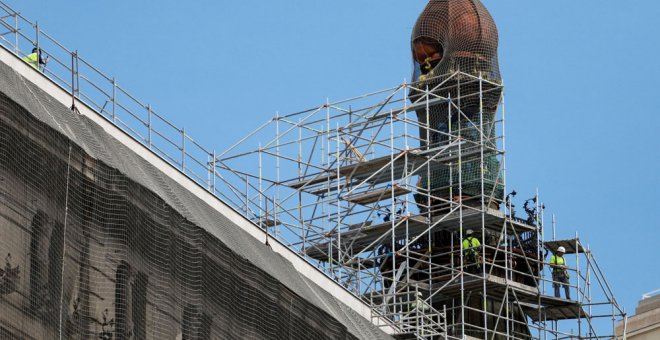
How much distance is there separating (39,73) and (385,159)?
25756 mm

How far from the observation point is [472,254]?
224 feet

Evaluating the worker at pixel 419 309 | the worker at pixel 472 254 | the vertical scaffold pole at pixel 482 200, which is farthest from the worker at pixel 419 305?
the worker at pixel 472 254

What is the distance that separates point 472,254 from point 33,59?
25.1m

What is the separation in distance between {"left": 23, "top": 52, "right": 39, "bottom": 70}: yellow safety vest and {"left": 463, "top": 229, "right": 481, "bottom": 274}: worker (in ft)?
78.8

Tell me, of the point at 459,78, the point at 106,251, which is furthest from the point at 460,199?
the point at 106,251

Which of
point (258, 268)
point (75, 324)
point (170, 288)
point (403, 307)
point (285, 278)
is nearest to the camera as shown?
point (75, 324)

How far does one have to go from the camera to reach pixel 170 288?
4297cm

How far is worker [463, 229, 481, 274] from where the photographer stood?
67756mm

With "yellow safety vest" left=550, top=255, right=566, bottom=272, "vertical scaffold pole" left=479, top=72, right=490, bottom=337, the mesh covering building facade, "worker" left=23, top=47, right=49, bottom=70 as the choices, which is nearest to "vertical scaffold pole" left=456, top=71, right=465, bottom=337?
"vertical scaffold pole" left=479, top=72, right=490, bottom=337

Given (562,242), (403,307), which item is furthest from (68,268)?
(562,242)

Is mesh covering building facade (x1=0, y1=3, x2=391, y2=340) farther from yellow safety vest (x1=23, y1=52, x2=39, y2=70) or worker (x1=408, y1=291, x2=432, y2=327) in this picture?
worker (x1=408, y1=291, x2=432, y2=327)

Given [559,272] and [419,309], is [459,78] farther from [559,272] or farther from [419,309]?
[419,309]

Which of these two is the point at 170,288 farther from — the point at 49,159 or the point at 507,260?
the point at 507,260

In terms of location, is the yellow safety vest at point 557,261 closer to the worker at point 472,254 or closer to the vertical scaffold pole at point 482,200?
the vertical scaffold pole at point 482,200
